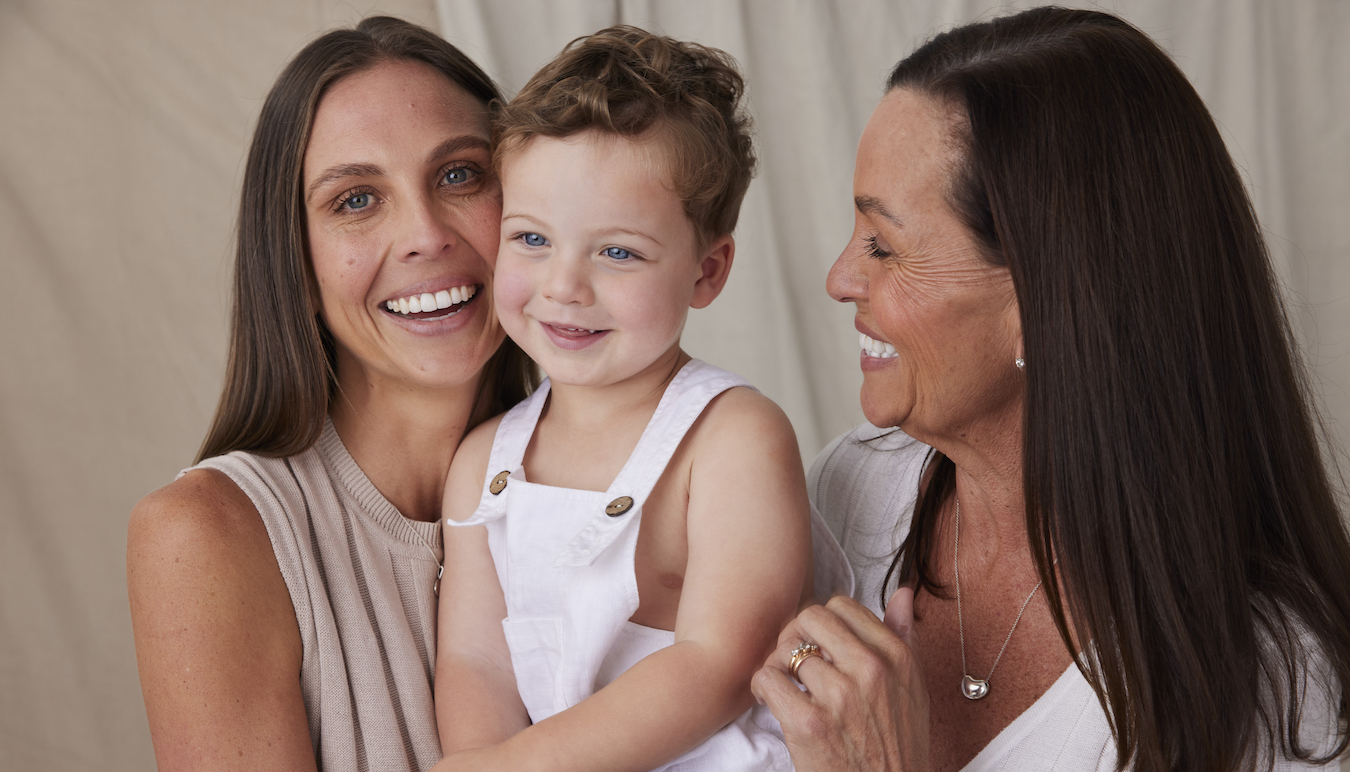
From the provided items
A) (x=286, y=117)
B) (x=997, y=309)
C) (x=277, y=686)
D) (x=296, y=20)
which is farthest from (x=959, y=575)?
(x=296, y=20)

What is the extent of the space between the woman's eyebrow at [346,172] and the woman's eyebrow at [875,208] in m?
0.80

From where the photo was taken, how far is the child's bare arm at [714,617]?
140 centimetres

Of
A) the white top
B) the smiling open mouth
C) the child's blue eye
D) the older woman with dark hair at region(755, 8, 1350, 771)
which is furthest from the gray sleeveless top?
the white top

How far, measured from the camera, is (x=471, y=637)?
1.70 meters

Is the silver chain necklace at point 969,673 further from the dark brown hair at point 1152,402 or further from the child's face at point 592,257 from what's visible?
the child's face at point 592,257

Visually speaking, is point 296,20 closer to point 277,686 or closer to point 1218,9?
point 277,686

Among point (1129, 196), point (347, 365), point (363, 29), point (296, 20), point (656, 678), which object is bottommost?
point (656, 678)

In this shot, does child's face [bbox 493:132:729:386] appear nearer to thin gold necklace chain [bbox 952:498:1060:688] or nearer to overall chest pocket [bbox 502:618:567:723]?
overall chest pocket [bbox 502:618:567:723]

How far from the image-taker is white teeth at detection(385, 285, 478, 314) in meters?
1.75

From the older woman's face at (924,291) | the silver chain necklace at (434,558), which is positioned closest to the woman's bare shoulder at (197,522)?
the silver chain necklace at (434,558)

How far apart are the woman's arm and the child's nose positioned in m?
0.60

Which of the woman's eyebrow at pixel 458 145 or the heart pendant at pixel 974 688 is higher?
the woman's eyebrow at pixel 458 145

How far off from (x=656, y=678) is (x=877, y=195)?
0.79m

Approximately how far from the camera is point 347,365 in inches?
74.7
